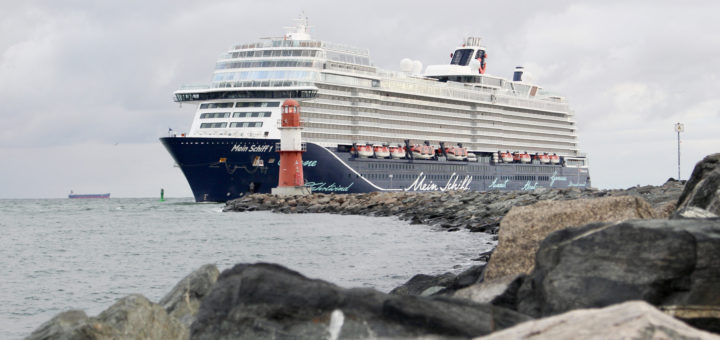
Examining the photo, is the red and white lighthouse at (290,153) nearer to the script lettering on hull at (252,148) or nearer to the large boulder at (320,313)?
the script lettering on hull at (252,148)

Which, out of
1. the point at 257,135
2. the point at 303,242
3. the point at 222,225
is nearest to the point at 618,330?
the point at 303,242

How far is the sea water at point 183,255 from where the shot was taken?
17078 mm

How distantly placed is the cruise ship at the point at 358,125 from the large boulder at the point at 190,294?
158 ft

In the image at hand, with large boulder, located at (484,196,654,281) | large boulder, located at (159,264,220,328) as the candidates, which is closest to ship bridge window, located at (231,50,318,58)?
large boulder, located at (159,264,220,328)

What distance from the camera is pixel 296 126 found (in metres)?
56.5

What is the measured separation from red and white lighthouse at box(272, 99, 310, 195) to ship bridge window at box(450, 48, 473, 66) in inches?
1443

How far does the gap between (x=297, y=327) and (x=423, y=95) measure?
72.2m

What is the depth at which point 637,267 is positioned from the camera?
645 centimetres

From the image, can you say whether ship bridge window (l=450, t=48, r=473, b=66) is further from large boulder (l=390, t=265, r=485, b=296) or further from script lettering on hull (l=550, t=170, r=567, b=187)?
large boulder (l=390, t=265, r=485, b=296)

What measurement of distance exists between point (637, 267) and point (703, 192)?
436cm

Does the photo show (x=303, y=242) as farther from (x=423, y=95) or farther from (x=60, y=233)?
(x=423, y=95)

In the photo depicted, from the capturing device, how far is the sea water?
17078 mm

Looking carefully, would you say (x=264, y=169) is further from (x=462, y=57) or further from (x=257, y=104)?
(x=462, y=57)

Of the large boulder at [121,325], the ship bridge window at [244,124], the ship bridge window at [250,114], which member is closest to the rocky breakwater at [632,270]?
the large boulder at [121,325]
